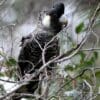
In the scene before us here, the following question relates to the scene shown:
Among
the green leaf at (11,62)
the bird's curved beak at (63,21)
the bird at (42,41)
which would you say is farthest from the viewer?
the bird's curved beak at (63,21)

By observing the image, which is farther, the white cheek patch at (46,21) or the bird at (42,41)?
the white cheek patch at (46,21)

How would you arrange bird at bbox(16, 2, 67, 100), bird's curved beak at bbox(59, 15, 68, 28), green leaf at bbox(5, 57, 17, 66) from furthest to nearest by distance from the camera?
bird's curved beak at bbox(59, 15, 68, 28) → bird at bbox(16, 2, 67, 100) → green leaf at bbox(5, 57, 17, 66)

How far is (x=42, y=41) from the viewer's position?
2.18m

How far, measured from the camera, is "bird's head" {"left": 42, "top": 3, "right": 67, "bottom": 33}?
2.31 metres

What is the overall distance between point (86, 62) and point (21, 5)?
223 centimetres

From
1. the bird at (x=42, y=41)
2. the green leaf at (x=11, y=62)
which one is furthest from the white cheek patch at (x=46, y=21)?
the green leaf at (x=11, y=62)

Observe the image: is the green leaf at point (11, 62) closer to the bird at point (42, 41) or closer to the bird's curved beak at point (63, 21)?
the bird at point (42, 41)

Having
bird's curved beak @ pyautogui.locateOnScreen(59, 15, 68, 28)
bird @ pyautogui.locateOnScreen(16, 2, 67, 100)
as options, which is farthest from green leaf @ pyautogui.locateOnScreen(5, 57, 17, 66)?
bird's curved beak @ pyautogui.locateOnScreen(59, 15, 68, 28)

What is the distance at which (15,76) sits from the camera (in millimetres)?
1563

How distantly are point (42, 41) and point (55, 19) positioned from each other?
240 millimetres

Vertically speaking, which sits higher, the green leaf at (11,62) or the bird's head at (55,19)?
the bird's head at (55,19)

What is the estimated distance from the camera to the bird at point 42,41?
2.05 m

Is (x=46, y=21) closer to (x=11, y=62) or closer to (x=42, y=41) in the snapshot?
(x=42, y=41)

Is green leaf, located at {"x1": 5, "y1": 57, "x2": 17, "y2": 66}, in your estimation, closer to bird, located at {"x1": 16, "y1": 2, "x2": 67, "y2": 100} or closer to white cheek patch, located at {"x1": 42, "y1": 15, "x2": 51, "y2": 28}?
bird, located at {"x1": 16, "y1": 2, "x2": 67, "y2": 100}
